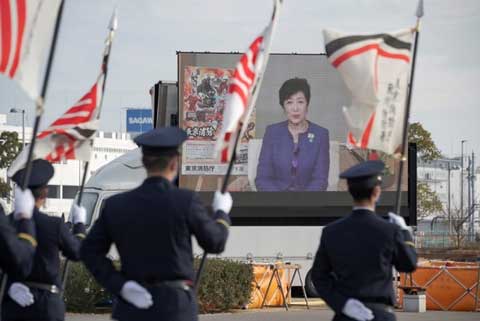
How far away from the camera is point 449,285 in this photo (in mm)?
21500

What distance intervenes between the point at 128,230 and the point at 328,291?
152 cm

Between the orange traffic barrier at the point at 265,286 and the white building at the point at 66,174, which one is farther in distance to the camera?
the white building at the point at 66,174

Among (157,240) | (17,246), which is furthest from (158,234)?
(17,246)

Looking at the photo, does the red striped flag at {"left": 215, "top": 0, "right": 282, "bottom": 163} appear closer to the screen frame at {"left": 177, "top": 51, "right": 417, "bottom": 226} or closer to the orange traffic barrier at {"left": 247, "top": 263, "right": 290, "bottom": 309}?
the orange traffic barrier at {"left": 247, "top": 263, "right": 290, "bottom": 309}

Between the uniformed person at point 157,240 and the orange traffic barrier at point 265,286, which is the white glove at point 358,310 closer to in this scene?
the uniformed person at point 157,240

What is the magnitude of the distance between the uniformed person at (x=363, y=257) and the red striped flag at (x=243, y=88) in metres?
0.96

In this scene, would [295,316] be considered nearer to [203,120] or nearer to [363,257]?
[203,120]

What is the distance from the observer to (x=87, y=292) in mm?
19531

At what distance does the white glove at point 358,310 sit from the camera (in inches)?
306

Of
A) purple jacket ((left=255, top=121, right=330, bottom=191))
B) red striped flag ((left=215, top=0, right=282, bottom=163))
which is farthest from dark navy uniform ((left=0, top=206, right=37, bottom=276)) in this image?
Answer: purple jacket ((left=255, top=121, right=330, bottom=191))

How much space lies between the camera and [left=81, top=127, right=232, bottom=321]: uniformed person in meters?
7.13

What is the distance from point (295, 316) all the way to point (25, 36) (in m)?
12.0

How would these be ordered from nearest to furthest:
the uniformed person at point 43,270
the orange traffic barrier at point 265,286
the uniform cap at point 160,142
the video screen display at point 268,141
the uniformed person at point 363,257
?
the uniform cap at point 160,142
the uniformed person at point 363,257
the uniformed person at point 43,270
the orange traffic barrier at point 265,286
the video screen display at point 268,141

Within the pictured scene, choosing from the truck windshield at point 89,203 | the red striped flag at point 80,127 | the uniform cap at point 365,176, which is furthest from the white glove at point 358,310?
the truck windshield at point 89,203
